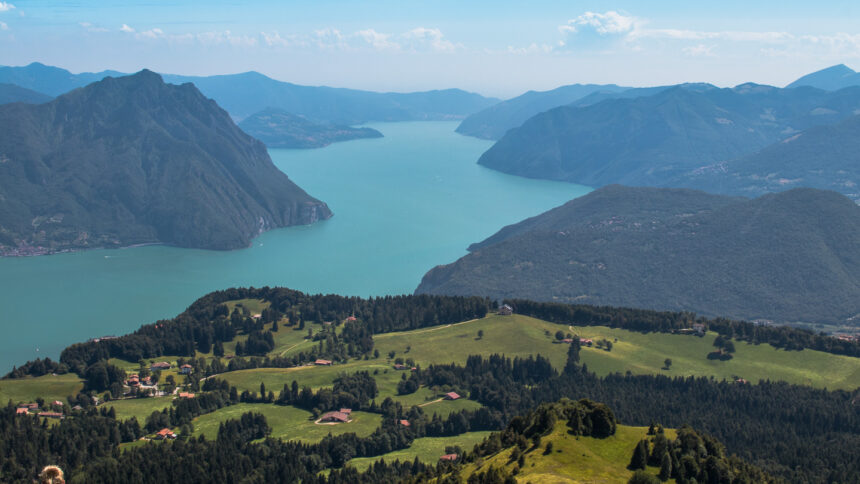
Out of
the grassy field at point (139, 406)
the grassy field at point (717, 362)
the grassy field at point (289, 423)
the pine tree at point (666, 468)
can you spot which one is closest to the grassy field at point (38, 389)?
the grassy field at point (139, 406)

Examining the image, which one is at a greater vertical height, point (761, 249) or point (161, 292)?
point (761, 249)

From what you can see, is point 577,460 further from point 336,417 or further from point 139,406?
point 139,406

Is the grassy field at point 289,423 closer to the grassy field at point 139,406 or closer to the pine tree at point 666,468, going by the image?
the grassy field at point 139,406

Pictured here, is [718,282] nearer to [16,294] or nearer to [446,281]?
[446,281]

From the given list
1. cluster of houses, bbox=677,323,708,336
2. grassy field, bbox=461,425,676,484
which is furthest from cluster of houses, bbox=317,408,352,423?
cluster of houses, bbox=677,323,708,336

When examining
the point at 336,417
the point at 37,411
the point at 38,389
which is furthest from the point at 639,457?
the point at 38,389

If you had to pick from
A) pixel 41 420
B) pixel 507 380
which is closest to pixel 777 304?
pixel 507 380
